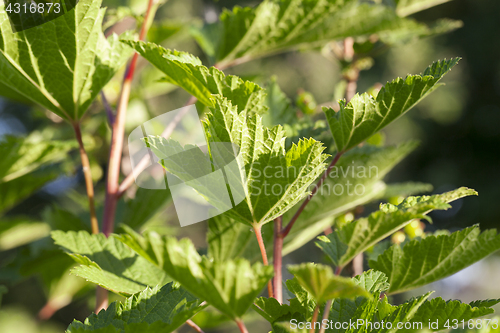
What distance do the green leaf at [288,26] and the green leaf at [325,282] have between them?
1.55 feet

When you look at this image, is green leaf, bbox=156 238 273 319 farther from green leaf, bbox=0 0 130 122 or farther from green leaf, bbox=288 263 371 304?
green leaf, bbox=0 0 130 122

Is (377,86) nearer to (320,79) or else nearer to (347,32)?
(347,32)

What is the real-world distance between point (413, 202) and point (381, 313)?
12cm

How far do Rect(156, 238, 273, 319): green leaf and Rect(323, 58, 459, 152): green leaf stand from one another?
0.19 m

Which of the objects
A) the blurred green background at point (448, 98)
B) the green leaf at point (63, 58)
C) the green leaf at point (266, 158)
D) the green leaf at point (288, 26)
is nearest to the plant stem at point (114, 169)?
the green leaf at point (63, 58)

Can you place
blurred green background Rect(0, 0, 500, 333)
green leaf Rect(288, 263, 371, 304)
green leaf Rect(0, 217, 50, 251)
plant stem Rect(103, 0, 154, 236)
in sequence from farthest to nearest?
blurred green background Rect(0, 0, 500, 333) < green leaf Rect(0, 217, 50, 251) < plant stem Rect(103, 0, 154, 236) < green leaf Rect(288, 263, 371, 304)

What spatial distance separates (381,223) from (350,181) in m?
0.30

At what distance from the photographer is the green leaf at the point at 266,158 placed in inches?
13.0

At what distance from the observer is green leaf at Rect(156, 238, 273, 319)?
259 millimetres

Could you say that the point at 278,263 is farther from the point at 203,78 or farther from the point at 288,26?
the point at 288,26

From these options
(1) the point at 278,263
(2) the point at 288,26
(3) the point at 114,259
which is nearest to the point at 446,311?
(1) the point at 278,263

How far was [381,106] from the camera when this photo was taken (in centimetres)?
37

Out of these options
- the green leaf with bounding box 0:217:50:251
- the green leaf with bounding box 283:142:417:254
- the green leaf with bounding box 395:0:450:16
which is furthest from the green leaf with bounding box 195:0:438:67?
the green leaf with bounding box 0:217:50:251

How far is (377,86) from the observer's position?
828 millimetres
